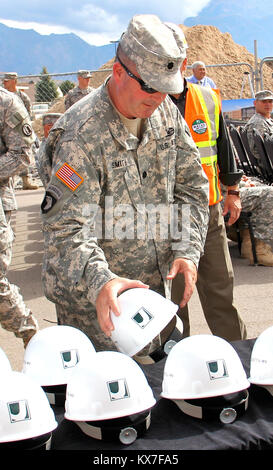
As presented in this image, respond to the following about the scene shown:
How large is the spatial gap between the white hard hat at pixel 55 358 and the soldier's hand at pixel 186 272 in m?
0.45

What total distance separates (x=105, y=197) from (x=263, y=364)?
0.87m

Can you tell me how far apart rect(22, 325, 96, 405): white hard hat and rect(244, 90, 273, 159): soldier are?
7.27 meters

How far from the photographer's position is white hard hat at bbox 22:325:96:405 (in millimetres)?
1725

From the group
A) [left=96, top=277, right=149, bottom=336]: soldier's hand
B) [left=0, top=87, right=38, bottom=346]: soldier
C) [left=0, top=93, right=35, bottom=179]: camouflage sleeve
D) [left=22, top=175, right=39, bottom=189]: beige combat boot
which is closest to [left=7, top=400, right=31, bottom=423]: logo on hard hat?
[left=96, top=277, right=149, bottom=336]: soldier's hand

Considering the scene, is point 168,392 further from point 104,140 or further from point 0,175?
point 0,175

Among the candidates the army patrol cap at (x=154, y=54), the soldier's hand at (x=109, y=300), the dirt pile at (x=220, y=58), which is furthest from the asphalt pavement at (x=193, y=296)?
the dirt pile at (x=220, y=58)

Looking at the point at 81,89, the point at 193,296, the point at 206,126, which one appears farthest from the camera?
the point at 81,89

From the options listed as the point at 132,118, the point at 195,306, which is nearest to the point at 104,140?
the point at 132,118

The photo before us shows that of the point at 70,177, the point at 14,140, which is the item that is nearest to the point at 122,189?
the point at 70,177

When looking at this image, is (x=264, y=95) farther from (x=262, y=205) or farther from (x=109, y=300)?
(x=109, y=300)

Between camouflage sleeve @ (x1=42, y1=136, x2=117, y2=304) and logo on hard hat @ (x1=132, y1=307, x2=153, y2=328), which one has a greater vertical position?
camouflage sleeve @ (x1=42, y1=136, x2=117, y2=304)

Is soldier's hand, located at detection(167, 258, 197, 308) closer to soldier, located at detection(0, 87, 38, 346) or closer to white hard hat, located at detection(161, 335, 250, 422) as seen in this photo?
white hard hat, located at detection(161, 335, 250, 422)

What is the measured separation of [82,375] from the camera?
1.56 meters

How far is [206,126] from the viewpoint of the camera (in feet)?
12.2
